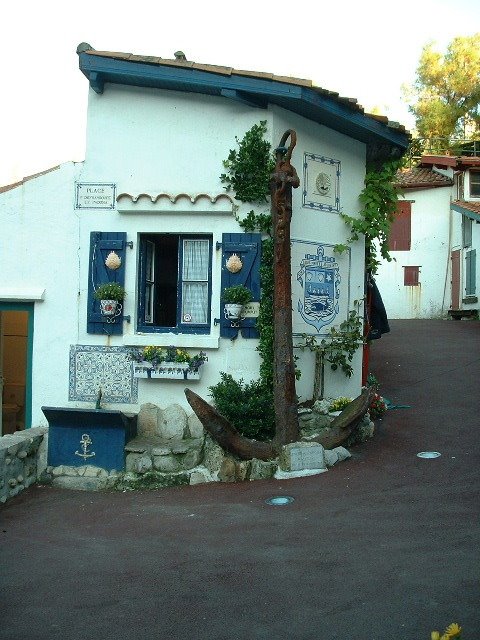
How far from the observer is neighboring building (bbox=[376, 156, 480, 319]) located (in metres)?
26.0

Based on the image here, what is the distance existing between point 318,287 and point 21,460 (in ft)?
15.2

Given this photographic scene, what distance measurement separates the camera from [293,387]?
9.12 m

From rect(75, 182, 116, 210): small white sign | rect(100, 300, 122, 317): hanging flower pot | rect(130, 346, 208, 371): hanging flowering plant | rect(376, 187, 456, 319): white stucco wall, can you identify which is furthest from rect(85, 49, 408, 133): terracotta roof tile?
rect(376, 187, 456, 319): white stucco wall

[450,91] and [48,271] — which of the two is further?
[450,91]

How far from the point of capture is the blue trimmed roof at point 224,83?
9.34m

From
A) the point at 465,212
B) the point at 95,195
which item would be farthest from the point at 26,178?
the point at 465,212

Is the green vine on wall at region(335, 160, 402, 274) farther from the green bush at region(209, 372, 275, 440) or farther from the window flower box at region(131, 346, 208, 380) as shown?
the window flower box at region(131, 346, 208, 380)

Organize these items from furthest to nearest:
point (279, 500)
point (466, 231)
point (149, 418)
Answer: point (466, 231) → point (149, 418) → point (279, 500)

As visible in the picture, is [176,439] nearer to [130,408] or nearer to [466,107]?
[130,408]

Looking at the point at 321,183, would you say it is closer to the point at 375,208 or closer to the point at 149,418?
the point at 375,208

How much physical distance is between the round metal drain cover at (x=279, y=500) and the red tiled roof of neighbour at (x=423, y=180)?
1965 centimetres

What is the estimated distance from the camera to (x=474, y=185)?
25891mm

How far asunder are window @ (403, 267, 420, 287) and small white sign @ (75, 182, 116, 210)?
60.4 ft

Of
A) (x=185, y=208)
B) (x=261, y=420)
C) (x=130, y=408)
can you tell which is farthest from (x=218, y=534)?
(x=185, y=208)
